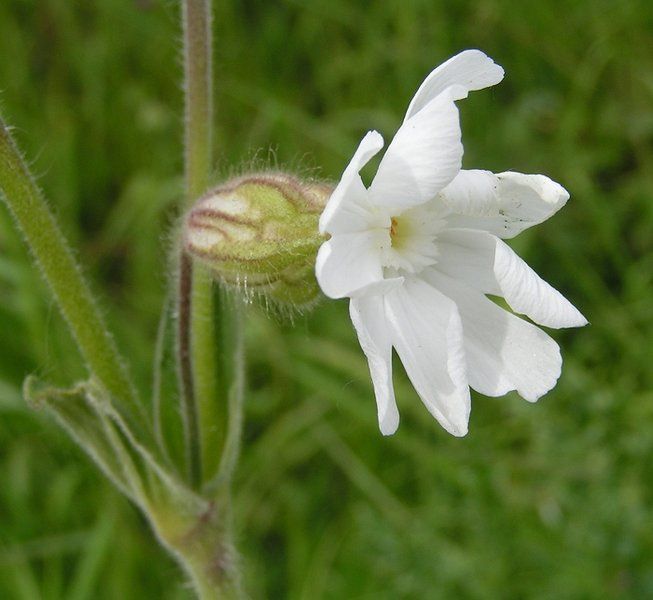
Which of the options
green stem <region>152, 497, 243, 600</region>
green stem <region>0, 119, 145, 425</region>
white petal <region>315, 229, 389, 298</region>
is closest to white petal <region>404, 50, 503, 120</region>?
white petal <region>315, 229, 389, 298</region>

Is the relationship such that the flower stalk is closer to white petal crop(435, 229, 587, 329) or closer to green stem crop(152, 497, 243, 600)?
green stem crop(152, 497, 243, 600)

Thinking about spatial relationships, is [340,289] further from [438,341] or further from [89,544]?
[89,544]

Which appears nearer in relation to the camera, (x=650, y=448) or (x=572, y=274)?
(x=650, y=448)

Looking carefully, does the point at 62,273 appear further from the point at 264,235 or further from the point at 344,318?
the point at 344,318

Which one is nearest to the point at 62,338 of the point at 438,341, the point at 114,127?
the point at 114,127

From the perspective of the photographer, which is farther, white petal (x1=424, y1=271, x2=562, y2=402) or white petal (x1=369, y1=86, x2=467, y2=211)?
white petal (x1=424, y1=271, x2=562, y2=402)

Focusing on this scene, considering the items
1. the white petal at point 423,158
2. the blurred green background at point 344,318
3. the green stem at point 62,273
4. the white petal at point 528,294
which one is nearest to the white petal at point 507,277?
the white petal at point 528,294
